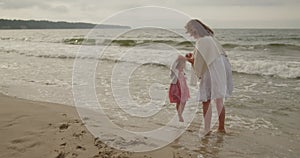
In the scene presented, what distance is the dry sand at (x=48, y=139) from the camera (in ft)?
10.5

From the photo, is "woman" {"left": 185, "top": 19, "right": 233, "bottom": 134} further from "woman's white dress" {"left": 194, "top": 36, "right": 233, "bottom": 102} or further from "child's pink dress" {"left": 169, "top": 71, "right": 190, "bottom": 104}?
"child's pink dress" {"left": 169, "top": 71, "right": 190, "bottom": 104}

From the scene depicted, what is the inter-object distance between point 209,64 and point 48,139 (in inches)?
95.8

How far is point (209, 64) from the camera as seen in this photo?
4.55 meters

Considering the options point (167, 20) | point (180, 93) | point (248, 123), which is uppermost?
point (167, 20)

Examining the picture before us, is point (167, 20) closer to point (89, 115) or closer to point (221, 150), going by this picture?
point (221, 150)

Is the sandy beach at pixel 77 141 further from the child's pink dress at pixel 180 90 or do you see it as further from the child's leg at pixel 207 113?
the child's pink dress at pixel 180 90

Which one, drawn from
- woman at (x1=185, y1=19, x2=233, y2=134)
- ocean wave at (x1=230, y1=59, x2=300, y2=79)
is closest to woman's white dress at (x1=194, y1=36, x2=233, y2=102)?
woman at (x1=185, y1=19, x2=233, y2=134)

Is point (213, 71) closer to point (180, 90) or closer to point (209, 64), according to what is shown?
point (209, 64)

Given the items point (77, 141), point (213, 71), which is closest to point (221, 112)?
point (213, 71)

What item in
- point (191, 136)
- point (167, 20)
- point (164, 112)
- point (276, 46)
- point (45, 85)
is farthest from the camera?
point (276, 46)

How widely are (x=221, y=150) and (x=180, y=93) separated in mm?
1453

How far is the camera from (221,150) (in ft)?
13.9

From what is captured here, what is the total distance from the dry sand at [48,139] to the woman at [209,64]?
43.8 inches

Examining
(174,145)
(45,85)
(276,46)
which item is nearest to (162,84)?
(45,85)
